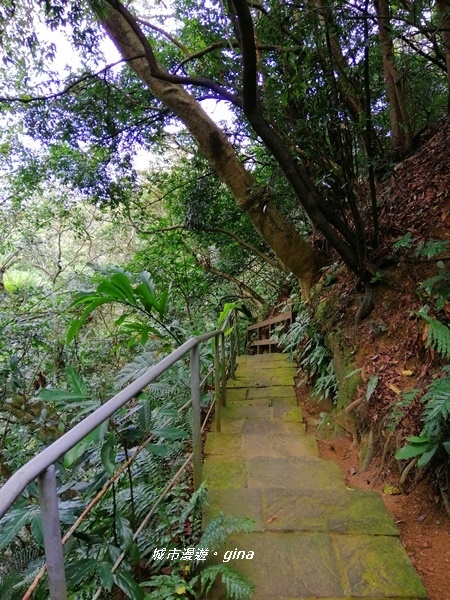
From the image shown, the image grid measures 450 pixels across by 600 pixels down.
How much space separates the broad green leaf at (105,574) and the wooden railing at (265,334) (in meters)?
5.38

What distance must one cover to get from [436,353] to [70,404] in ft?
7.39

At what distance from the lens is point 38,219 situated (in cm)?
797

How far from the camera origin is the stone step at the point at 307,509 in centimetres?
178

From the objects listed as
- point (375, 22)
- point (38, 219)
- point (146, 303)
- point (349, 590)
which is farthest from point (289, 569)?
point (38, 219)

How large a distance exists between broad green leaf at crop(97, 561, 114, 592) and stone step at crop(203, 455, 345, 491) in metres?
1.02

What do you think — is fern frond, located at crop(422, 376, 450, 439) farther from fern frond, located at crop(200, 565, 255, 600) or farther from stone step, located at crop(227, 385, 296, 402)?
stone step, located at crop(227, 385, 296, 402)

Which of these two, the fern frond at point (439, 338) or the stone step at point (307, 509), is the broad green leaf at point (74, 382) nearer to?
the stone step at point (307, 509)

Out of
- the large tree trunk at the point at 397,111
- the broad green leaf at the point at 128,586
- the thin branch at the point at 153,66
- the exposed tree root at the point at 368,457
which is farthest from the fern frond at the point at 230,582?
the large tree trunk at the point at 397,111

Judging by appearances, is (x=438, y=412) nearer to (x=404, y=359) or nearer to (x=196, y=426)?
(x=404, y=359)

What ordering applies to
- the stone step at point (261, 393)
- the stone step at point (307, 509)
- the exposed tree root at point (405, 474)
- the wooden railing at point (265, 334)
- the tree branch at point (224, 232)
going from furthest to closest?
the tree branch at point (224, 232) < the wooden railing at point (265, 334) < the stone step at point (261, 393) < the exposed tree root at point (405, 474) < the stone step at point (307, 509)

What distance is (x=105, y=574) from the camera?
1141 millimetres

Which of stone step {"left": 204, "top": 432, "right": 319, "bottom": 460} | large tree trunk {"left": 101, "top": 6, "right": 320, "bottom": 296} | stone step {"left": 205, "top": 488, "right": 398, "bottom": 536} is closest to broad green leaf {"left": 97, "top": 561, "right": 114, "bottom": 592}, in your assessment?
stone step {"left": 205, "top": 488, "right": 398, "bottom": 536}

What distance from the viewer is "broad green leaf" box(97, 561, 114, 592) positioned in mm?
1118

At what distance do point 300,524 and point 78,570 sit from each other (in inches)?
42.9
